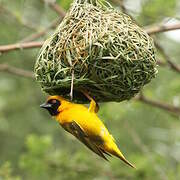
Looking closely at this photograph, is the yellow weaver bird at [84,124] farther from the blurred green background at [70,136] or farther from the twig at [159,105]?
the twig at [159,105]

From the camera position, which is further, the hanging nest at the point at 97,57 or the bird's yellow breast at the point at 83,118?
the bird's yellow breast at the point at 83,118

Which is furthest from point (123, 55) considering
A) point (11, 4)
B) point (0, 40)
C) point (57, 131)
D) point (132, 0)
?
point (57, 131)

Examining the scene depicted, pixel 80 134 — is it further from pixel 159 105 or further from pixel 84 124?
pixel 159 105

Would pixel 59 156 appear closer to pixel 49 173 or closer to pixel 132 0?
pixel 49 173

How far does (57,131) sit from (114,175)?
2851 mm

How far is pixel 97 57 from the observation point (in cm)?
430

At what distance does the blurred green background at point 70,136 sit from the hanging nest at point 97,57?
0.80 metres

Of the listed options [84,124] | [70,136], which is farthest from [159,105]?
[84,124]

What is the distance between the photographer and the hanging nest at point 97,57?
4.34 meters

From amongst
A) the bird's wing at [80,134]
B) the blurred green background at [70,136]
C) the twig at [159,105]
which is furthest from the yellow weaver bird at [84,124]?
the twig at [159,105]

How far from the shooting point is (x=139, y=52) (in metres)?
4.43

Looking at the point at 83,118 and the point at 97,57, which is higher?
the point at 97,57

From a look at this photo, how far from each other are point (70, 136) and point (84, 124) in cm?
240

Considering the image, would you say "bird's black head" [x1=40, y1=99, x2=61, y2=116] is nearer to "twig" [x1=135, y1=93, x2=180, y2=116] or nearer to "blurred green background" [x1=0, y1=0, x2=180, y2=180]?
"blurred green background" [x1=0, y1=0, x2=180, y2=180]
